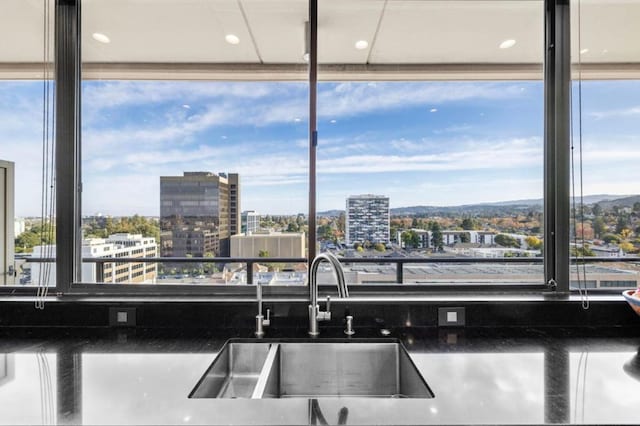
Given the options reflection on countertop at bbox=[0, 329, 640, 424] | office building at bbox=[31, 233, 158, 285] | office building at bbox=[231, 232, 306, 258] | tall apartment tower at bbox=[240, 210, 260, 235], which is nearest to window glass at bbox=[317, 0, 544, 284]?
office building at bbox=[231, 232, 306, 258]

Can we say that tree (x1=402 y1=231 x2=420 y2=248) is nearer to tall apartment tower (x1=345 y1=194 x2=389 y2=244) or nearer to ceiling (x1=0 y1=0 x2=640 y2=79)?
tall apartment tower (x1=345 y1=194 x2=389 y2=244)

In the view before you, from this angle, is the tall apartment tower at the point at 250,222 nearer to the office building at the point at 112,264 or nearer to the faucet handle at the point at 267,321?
the office building at the point at 112,264

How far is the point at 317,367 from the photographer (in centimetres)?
140

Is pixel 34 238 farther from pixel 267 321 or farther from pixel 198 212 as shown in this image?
pixel 267 321

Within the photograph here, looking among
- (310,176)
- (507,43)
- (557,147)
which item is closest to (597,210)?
(557,147)

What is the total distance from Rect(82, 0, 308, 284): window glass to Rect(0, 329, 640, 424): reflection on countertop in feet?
3.23

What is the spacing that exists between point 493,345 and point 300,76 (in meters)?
1.94

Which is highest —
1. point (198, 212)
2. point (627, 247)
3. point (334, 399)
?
point (198, 212)

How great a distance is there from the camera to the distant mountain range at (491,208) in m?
1.94

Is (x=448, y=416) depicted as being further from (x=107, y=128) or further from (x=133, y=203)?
(x=107, y=128)

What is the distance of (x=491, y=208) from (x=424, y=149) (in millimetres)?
650

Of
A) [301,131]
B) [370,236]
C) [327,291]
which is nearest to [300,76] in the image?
[301,131]

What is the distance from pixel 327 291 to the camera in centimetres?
172

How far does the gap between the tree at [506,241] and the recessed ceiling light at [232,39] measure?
235 centimetres
